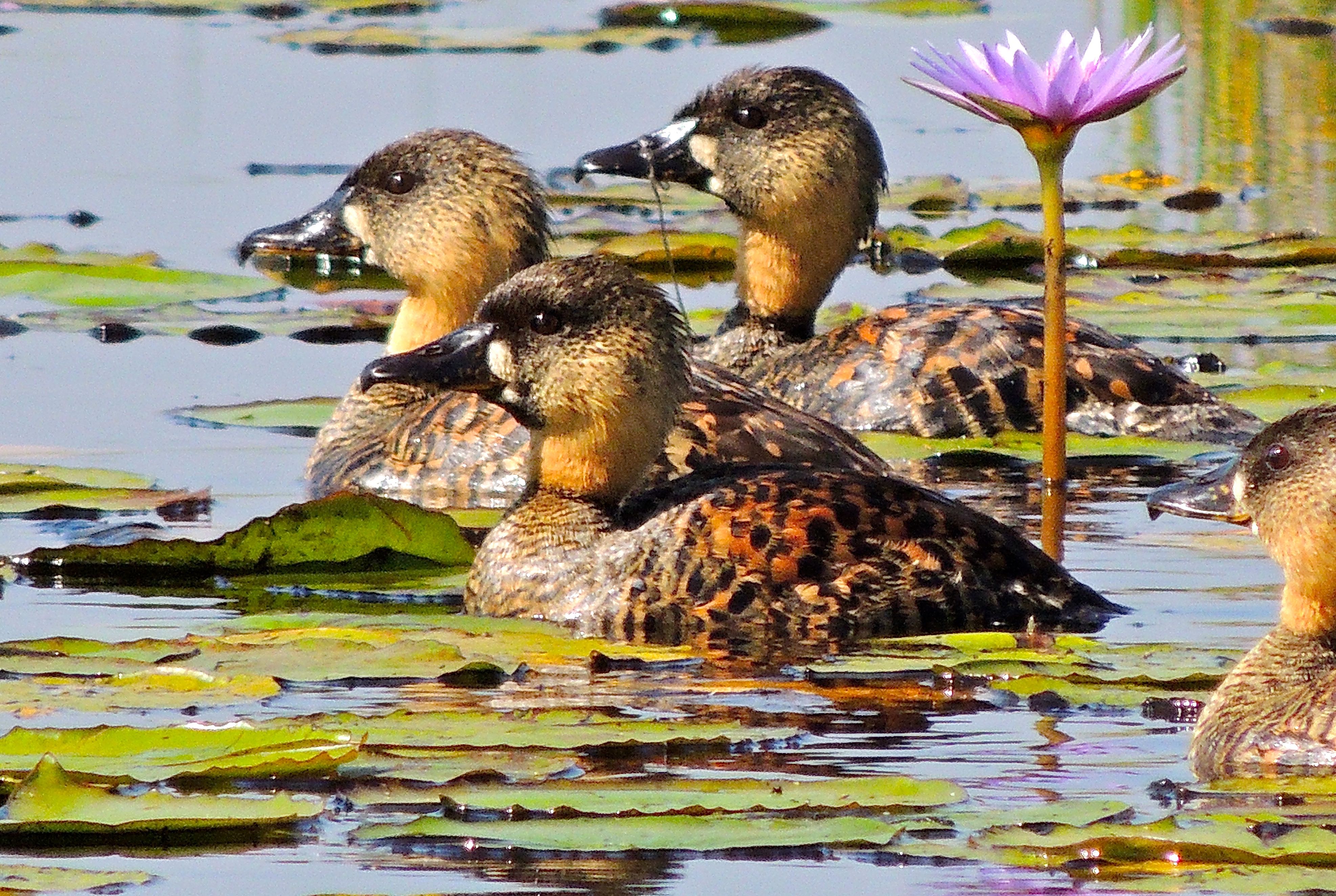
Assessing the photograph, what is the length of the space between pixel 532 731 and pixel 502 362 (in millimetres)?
2086

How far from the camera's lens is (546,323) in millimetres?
7535

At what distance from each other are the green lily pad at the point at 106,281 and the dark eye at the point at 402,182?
1861 mm

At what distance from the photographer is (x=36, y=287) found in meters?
11.6

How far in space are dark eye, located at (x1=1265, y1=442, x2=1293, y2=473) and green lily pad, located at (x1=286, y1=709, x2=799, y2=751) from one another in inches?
49.4

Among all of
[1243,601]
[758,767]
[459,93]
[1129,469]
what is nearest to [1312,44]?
[459,93]

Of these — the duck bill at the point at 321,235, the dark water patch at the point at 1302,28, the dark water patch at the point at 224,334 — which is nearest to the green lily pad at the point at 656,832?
the duck bill at the point at 321,235

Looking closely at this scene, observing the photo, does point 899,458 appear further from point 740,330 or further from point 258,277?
point 258,277

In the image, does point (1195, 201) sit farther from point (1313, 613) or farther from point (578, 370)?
point (1313, 613)

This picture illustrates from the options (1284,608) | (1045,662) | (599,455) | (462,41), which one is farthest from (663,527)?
(462,41)

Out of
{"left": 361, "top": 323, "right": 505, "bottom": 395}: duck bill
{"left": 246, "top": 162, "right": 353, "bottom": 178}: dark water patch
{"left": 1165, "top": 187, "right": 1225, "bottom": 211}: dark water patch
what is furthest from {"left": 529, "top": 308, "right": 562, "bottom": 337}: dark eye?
{"left": 1165, "top": 187, "right": 1225, "bottom": 211}: dark water patch

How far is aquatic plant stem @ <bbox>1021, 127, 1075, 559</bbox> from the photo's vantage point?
308 inches

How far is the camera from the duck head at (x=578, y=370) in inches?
295

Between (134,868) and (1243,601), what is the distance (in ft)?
11.4

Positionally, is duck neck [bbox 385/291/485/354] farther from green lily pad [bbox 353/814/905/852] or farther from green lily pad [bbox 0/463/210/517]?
green lily pad [bbox 353/814/905/852]
